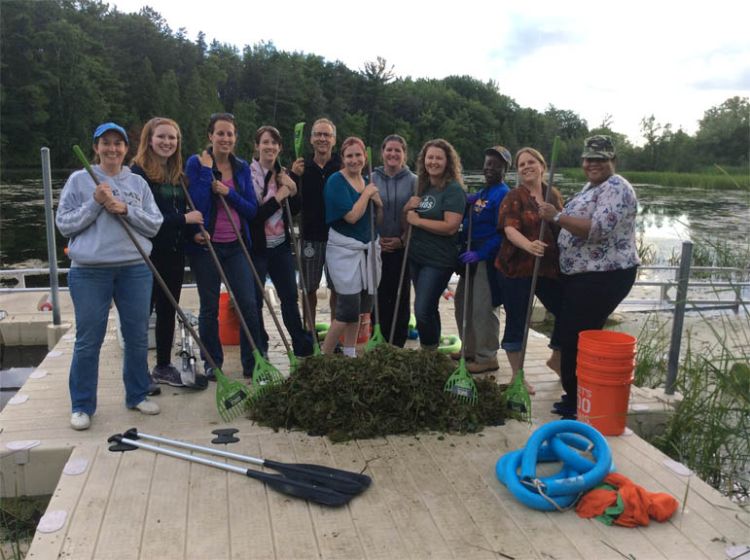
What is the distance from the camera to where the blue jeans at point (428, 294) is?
4246 millimetres

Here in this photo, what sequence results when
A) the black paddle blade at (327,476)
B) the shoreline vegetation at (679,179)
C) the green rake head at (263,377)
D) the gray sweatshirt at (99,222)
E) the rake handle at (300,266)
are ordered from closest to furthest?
1. the black paddle blade at (327,476)
2. the gray sweatshirt at (99,222)
3. the green rake head at (263,377)
4. the rake handle at (300,266)
5. the shoreline vegetation at (679,179)

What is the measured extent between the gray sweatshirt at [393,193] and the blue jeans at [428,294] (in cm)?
33

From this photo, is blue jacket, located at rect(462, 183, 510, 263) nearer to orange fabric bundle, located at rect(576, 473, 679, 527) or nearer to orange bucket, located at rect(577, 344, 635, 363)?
orange bucket, located at rect(577, 344, 635, 363)

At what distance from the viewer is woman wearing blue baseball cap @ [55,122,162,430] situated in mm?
3246

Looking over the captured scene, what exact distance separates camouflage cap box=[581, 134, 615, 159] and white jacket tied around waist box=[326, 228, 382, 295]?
1.56m

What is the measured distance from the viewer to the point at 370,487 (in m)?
2.81

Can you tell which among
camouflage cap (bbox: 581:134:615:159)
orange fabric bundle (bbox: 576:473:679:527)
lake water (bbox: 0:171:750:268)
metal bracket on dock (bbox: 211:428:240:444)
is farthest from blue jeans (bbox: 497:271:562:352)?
lake water (bbox: 0:171:750:268)

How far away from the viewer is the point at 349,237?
13.8 feet

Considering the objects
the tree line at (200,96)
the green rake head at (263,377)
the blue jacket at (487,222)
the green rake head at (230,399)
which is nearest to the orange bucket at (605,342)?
the blue jacket at (487,222)

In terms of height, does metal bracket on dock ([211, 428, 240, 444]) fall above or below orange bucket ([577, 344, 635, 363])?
below

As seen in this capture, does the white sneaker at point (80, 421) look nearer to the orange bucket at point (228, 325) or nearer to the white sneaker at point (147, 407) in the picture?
the white sneaker at point (147, 407)

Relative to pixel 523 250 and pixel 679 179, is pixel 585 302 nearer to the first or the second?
pixel 523 250

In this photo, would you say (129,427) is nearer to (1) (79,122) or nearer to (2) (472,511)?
(2) (472,511)

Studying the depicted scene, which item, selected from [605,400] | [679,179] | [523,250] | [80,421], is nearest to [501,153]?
[523,250]
